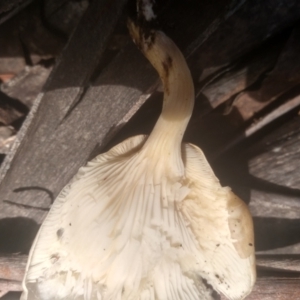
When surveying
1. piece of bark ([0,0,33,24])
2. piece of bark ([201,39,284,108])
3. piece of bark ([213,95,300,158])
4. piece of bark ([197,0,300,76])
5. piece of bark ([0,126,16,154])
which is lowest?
piece of bark ([213,95,300,158])

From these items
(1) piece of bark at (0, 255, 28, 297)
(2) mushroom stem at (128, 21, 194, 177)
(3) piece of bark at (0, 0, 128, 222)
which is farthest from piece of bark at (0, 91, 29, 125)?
(2) mushroom stem at (128, 21, 194, 177)

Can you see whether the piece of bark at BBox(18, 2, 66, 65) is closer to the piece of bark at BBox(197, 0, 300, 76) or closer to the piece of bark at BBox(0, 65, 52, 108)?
the piece of bark at BBox(0, 65, 52, 108)

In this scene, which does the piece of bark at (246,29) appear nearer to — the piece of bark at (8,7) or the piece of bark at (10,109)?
the piece of bark at (8,7)

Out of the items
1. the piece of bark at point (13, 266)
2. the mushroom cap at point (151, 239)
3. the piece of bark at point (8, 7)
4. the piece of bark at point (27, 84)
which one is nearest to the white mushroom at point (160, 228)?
the mushroom cap at point (151, 239)

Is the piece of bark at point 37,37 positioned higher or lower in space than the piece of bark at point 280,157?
higher

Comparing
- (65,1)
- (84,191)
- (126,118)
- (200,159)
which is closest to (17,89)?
(65,1)

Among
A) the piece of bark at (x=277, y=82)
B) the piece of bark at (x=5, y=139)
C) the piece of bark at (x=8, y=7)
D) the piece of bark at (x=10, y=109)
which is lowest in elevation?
the piece of bark at (x=277, y=82)

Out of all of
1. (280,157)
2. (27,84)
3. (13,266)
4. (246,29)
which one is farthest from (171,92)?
(13,266)
